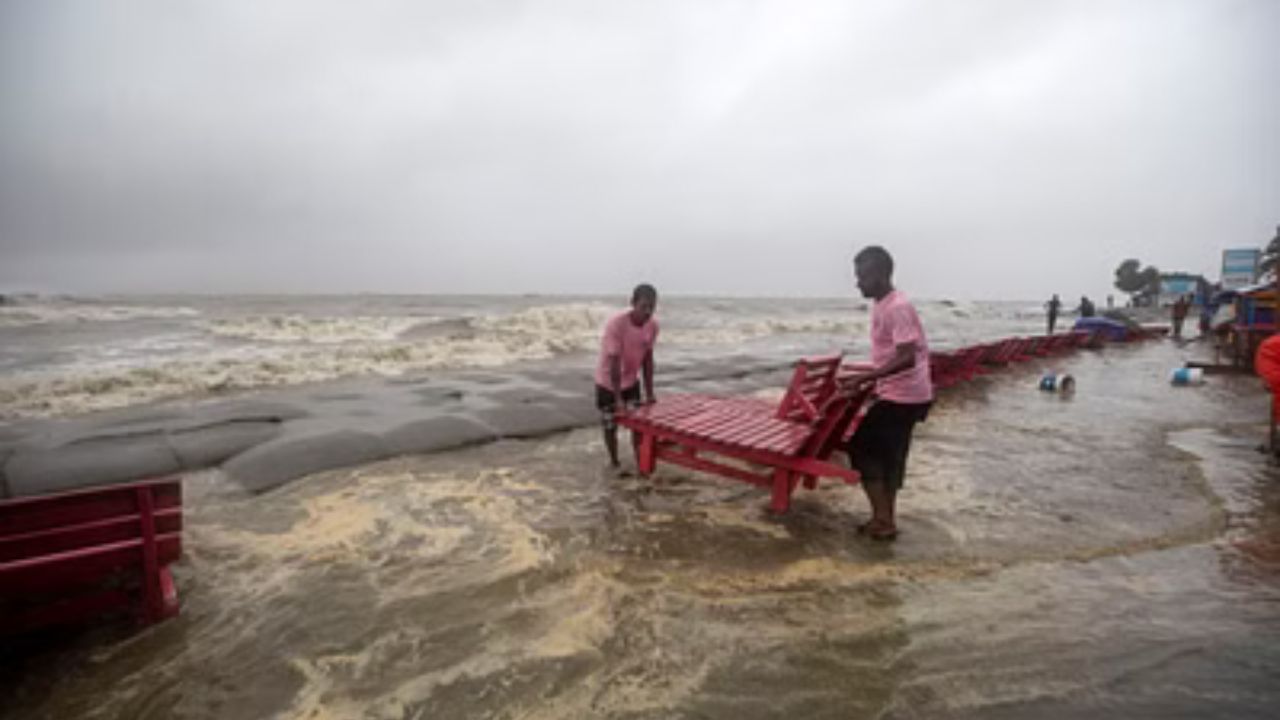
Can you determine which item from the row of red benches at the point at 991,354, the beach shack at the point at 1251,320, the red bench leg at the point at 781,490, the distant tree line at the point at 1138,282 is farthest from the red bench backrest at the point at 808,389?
the distant tree line at the point at 1138,282

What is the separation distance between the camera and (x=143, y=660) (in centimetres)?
273

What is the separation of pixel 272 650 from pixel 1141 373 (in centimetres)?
1661

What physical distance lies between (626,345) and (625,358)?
0.14 metres

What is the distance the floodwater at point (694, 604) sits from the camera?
96.8 inches

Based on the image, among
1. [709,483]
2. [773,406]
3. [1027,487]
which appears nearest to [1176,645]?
[1027,487]

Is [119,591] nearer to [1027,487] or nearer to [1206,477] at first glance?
[1027,487]

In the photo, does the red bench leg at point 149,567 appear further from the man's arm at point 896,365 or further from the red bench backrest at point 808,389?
the red bench backrest at point 808,389

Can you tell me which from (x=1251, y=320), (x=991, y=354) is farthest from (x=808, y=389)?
(x=1251, y=320)

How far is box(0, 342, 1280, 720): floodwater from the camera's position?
2.46 m

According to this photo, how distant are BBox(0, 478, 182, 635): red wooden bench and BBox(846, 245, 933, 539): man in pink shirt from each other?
12.9 feet

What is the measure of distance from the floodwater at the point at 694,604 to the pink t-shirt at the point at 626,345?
3.31 feet

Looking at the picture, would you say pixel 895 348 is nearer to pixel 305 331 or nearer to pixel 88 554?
pixel 88 554

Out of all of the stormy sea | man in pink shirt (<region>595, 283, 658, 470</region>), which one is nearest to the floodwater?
the stormy sea

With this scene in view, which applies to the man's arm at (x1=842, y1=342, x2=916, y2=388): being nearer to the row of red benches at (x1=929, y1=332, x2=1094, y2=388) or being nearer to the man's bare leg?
the man's bare leg
